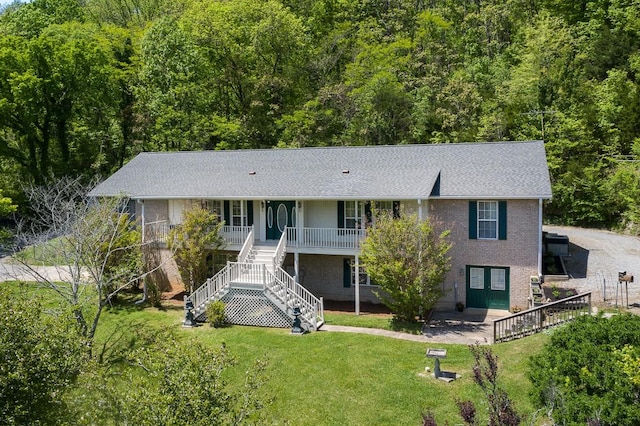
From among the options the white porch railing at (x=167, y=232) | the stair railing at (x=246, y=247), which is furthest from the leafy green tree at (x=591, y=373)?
the white porch railing at (x=167, y=232)

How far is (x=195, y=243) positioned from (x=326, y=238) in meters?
5.79

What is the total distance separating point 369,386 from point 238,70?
33531 millimetres

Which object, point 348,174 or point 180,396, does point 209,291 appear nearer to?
point 348,174

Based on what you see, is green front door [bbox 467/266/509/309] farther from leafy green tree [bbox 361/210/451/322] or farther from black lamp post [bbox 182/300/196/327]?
black lamp post [bbox 182/300/196/327]

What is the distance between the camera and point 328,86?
4138cm

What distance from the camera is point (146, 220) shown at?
25.3 metres

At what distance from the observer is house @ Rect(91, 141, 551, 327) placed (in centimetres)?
2067

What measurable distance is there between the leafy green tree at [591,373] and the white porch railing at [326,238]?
35.4 ft

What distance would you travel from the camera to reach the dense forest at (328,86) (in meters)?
34.4

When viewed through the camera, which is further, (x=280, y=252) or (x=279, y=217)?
(x=279, y=217)

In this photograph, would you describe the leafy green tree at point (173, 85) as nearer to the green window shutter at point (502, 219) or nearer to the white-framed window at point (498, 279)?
the green window shutter at point (502, 219)

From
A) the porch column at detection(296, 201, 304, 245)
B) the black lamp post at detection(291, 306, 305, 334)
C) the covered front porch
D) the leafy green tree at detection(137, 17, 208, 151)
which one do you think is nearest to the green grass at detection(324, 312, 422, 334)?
the black lamp post at detection(291, 306, 305, 334)

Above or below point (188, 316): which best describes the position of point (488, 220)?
above

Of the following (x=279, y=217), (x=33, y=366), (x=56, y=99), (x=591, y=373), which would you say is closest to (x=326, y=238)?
(x=279, y=217)
